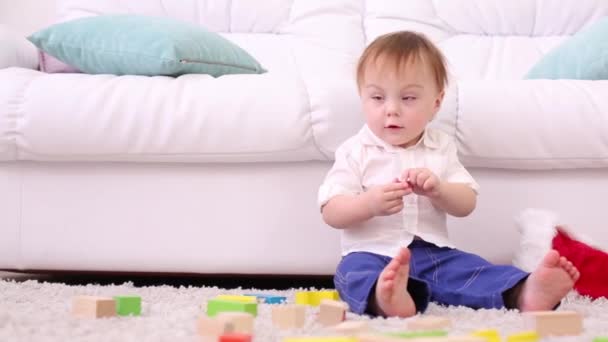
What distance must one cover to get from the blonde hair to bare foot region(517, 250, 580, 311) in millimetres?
381

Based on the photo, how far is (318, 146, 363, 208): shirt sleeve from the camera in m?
1.39

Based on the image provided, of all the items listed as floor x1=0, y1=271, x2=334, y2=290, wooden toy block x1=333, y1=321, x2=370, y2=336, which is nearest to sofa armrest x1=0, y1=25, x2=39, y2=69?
→ floor x1=0, y1=271, x2=334, y2=290

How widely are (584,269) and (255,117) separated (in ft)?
2.11

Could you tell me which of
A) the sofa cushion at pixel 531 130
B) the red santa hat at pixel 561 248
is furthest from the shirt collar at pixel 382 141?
the red santa hat at pixel 561 248

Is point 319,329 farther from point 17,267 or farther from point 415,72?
point 17,267

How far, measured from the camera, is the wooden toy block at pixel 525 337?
0.95 m

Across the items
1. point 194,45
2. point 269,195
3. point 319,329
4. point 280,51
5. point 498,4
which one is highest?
point 498,4

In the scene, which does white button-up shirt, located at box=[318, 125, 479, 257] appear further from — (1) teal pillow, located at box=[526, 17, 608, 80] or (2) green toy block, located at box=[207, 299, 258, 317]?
(1) teal pillow, located at box=[526, 17, 608, 80]

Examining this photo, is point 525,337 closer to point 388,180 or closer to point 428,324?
point 428,324

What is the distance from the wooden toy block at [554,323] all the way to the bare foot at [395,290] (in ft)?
0.61

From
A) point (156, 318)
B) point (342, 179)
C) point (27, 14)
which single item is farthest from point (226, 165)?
point (27, 14)

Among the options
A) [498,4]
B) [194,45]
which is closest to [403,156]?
[194,45]

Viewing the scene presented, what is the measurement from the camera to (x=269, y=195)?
5.10 ft

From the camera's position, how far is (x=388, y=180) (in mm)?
1419
